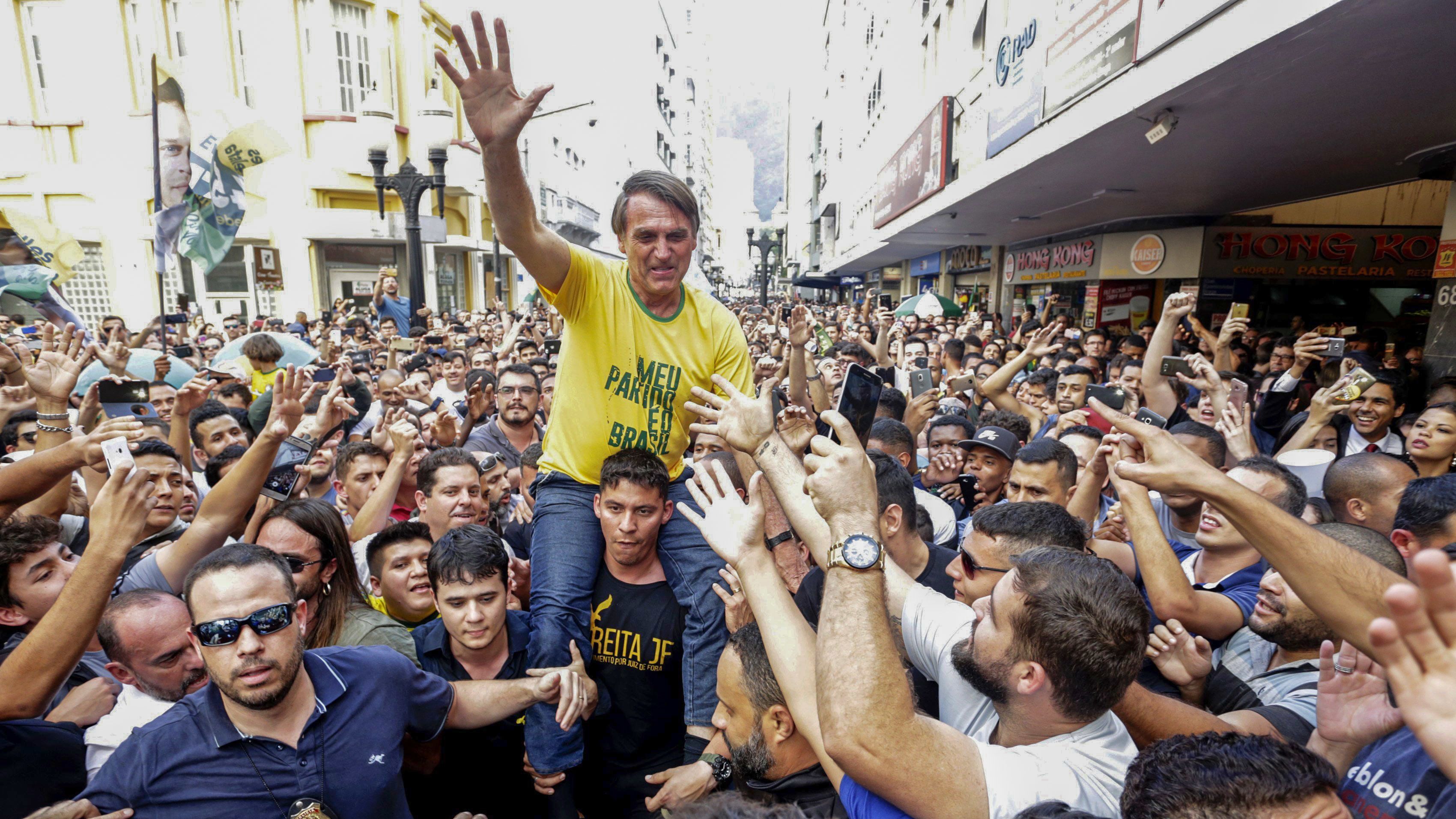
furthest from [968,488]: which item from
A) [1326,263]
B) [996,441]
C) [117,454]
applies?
[1326,263]

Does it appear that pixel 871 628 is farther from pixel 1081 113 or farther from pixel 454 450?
pixel 1081 113

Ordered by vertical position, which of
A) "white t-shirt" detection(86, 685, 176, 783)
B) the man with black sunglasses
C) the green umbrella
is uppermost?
the green umbrella

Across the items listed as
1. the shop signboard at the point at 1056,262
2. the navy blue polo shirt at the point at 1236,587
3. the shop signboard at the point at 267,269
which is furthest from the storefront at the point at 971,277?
Answer: the navy blue polo shirt at the point at 1236,587

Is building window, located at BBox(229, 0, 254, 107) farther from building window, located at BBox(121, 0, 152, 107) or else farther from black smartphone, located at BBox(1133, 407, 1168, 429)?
black smartphone, located at BBox(1133, 407, 1168, 429)

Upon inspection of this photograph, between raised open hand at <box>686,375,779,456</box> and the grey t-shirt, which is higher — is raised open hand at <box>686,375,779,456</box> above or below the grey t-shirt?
above

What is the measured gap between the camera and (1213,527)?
310 cm

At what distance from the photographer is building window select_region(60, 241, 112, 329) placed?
18844mm

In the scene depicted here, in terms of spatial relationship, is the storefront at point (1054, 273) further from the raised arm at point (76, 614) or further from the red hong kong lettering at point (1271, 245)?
the raised arm at point (76, 614)

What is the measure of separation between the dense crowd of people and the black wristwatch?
0.9 inches

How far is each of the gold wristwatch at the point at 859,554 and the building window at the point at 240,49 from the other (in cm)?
2253

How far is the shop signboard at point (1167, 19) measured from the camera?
195 inches

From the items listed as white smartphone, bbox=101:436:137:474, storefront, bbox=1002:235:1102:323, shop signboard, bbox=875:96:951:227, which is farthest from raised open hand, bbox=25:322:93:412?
storefront, bbox=1002:235:1102:323

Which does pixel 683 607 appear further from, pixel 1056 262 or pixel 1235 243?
pixel 1056 262

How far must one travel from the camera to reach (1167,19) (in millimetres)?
5461
